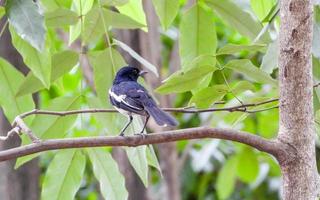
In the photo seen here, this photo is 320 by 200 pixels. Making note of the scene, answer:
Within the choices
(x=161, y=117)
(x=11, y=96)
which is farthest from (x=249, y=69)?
(x=11, y=96)

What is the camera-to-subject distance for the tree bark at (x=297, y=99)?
4.80ft

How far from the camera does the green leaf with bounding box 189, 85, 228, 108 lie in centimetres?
168

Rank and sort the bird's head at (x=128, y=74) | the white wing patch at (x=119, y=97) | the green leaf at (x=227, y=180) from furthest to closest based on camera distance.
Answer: the green leaf at (x=227, y=180)
the bird's head at (x=128, y=74)
the white wing patch at (x=119, y=97)

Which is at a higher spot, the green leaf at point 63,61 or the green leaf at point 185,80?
the green leaf at point 63,61

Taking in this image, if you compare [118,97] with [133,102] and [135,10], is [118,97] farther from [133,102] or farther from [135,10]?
[135,10]

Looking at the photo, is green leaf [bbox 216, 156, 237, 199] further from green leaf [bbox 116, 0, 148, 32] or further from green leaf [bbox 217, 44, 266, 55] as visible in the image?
green leaf [bbox 217, 44, 266, 55]

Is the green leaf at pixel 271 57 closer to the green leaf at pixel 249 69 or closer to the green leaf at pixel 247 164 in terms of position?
the green leaf at pixel 249 69

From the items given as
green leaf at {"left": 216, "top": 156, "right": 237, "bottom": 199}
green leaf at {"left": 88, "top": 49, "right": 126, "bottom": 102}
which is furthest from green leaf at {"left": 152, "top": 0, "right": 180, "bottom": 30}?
green leaf at {"left": 216, "top": 156, "right": 237, "bottom": 199}

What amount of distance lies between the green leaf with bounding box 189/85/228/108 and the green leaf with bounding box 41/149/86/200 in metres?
0.39

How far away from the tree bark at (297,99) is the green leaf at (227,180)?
2220 mm

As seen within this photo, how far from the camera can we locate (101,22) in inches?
74.5

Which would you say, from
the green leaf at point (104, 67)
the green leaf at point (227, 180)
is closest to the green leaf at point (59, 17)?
the green leaf at point (104, 67)

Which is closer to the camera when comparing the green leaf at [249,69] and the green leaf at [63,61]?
the green leaf at [249,69]

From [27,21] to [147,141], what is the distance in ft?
1.11
